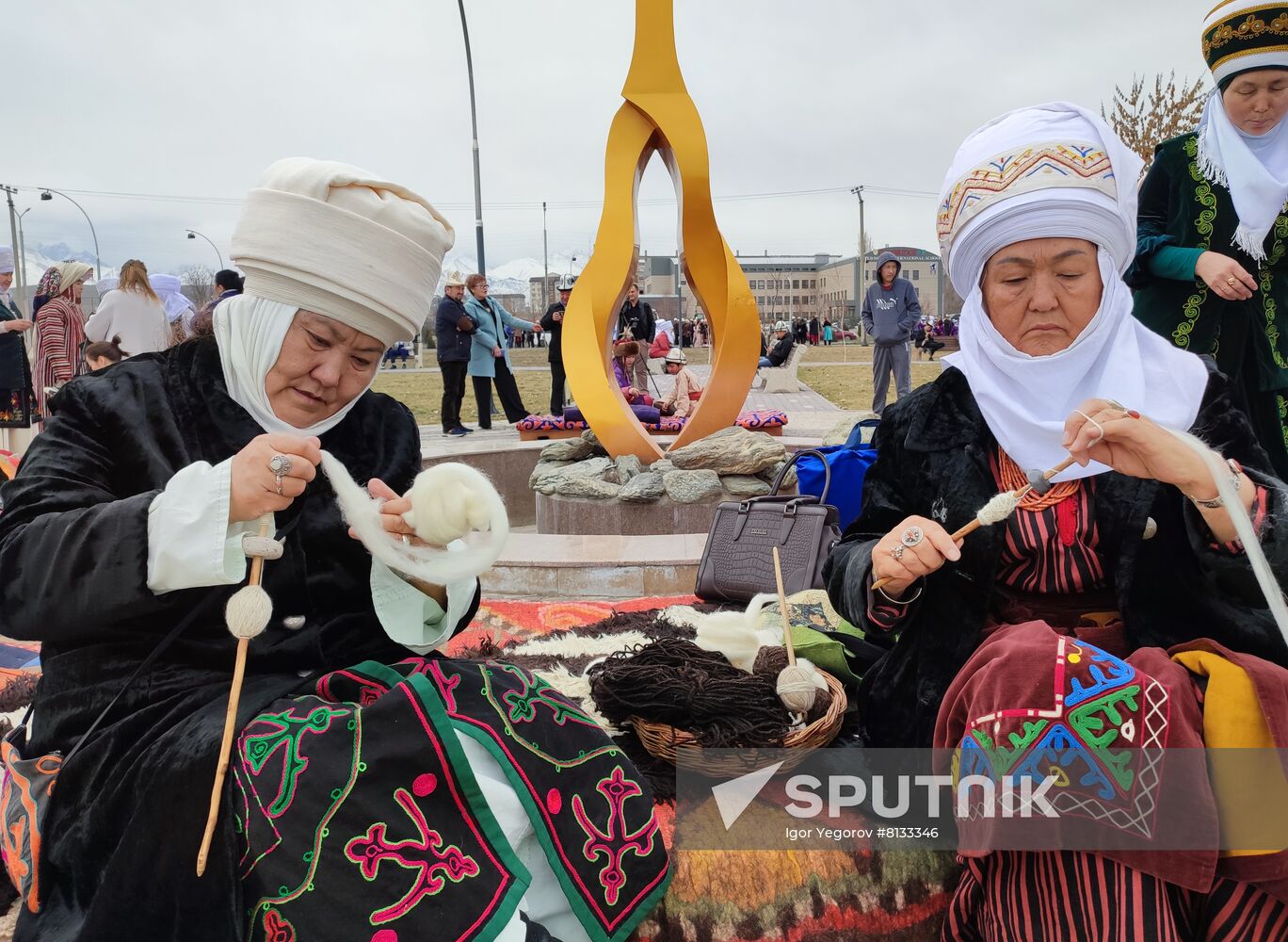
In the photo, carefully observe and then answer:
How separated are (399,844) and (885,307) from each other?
11.4 meters

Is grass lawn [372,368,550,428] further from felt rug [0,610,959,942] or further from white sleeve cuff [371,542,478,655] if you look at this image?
felt rug [0,610,959,942]

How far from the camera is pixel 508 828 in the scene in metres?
1.58

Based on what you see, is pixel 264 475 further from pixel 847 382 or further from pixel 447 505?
pixel 847 382

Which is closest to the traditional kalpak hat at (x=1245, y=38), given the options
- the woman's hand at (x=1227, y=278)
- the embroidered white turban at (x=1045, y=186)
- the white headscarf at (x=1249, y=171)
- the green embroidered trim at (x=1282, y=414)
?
the white headscarf at (x=1249, y=171)

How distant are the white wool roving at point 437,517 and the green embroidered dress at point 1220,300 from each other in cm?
286

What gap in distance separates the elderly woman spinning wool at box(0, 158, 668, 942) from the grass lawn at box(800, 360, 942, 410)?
1277cm

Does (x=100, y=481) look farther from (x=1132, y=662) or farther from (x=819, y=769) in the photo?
(x=1132, y=662)

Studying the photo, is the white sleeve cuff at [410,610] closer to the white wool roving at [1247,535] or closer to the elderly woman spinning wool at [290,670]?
the elderly woman spinning wool at [290,670]

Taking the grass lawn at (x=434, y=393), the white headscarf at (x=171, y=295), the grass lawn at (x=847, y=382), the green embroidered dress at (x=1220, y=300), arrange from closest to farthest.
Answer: the green embroidered dress at (x=1220, y=300) → the white headscarf at (x=171, y=295) → the grass lawn at (x=434, y=393) → the grass lawn at (x=847, y=382)

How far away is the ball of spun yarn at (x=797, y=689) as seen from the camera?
7.62ft

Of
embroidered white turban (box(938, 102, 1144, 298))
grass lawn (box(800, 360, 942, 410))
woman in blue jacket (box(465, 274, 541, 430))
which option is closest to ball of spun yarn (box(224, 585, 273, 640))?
embroidered white turban (box(938, 102, 1144, 298))

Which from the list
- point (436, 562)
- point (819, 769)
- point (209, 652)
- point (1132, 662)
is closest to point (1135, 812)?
point (1132, 662)

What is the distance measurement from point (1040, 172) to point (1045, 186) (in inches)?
1.3

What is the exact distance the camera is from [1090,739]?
147cm
